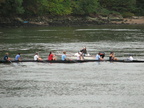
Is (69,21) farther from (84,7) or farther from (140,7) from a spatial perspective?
(140,7)

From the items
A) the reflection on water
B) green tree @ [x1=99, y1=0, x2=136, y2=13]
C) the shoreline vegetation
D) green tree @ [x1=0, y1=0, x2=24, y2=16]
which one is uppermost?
green tree @ [x1=99, y1=0, x2=136, y2=13]

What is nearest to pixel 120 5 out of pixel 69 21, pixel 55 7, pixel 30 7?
pixel 69 21

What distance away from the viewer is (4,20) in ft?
378

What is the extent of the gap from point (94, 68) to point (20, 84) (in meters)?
11.5

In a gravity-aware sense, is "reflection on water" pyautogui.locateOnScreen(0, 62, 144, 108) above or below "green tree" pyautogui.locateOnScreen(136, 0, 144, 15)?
below

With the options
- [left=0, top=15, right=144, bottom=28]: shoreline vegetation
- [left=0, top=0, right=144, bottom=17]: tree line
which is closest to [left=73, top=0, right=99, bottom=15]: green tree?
[left=0, top=0, right=144, bottom=17]: tree line

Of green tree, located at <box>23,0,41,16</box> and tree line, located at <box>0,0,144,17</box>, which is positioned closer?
tree line, located at <box>0,0,144,17</box>

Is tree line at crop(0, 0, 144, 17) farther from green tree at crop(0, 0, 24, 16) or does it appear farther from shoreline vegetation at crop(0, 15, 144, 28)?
shoreline vegetation at crop(0, 15, 144, 28)

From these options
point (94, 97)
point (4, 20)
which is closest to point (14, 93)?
point (94, 97)

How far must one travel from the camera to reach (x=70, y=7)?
136625mm

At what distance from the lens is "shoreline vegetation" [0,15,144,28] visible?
380ft

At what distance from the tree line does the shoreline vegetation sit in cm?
165

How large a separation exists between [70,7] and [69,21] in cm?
773

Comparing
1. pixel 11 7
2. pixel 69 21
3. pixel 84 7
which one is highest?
pixel 84 7
